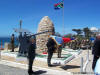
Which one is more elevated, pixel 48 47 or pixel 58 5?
pixel 58 5

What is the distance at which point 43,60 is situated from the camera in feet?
31.3

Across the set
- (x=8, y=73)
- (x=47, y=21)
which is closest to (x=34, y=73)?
(x=8, y=73)

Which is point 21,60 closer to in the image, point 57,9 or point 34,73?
point 34,73

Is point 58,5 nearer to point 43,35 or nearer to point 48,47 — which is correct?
point 43,35

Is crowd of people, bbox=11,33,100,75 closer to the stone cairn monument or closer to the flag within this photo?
the stone cairn monument

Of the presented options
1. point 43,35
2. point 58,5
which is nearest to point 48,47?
point 43,35

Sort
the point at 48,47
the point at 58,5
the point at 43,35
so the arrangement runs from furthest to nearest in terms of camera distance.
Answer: the point at 58,5 < the point at 43,35 < the point at 48,47

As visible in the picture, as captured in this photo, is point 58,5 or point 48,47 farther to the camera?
point 58,5

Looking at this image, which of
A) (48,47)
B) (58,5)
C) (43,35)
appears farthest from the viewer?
(58,5)

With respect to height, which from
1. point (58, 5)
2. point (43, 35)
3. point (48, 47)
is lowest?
point (48, 47)

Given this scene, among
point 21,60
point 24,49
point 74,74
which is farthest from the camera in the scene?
point 24,49

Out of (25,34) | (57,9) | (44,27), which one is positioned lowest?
(25,34)

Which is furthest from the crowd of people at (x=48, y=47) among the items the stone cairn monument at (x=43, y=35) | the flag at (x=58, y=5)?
the flag at (x=58, y=5)

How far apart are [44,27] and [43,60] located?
514 cm
